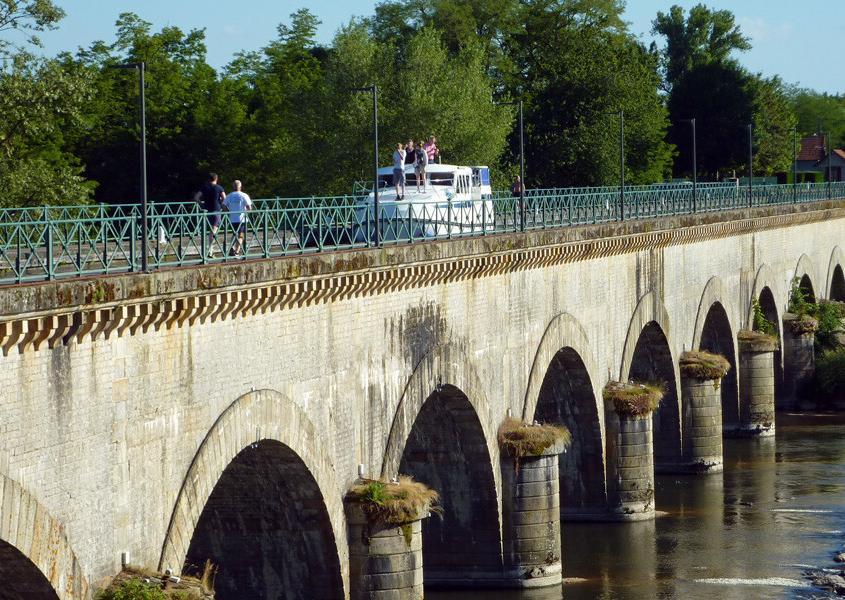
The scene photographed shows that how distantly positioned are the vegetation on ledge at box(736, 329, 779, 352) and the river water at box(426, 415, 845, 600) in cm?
400

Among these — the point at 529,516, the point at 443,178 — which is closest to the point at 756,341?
the point at 443,178

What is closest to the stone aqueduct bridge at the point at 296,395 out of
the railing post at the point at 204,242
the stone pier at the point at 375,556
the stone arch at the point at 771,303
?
the stone pier at the point at 375,556

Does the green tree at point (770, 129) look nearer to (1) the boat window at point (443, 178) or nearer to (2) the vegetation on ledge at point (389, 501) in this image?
(1) the boat window at point (443, 178)

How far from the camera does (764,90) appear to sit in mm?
99062

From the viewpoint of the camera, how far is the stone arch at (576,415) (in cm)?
3509

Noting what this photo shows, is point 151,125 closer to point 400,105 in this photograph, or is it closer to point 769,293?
point 400,105

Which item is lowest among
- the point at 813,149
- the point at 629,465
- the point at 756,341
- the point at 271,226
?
the point at 629,465

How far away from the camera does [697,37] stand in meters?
113

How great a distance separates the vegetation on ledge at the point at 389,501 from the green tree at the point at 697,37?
90.8 meters

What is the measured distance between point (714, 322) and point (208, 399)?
31.5 m

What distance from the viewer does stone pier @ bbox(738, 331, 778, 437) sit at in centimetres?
4991

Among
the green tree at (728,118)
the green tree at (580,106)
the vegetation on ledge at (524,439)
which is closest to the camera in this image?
the vegetation on ledge at (524,439)

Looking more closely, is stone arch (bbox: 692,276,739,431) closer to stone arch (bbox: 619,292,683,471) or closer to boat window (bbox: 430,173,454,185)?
stone arch (bbox: 619,292,683,471)

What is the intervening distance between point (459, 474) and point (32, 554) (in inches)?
577
